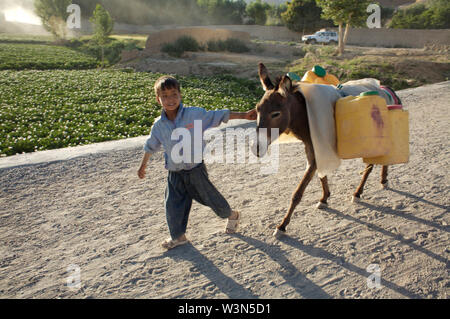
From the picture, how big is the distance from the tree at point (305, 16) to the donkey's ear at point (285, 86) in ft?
164

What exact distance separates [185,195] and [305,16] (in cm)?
5125

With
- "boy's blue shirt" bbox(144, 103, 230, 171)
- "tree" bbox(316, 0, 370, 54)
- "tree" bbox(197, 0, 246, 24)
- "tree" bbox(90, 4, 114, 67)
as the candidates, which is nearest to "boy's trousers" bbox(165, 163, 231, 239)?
"boy's blue shirt" bbox(144, 103, 230, 171)

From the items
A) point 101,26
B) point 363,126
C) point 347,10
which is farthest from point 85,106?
point 101,26

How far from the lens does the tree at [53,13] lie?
172 ft

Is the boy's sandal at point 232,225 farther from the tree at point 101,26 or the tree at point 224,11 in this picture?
the tree at point 224,11

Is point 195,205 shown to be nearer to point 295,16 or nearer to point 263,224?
point 263,224

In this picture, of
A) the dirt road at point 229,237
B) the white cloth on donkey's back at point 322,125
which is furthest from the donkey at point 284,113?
the dirt road at point 229,237

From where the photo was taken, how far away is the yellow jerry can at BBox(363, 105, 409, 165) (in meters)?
3.53

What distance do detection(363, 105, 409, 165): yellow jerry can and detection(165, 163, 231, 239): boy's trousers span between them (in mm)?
1773

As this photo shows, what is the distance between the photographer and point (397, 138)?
3.56m

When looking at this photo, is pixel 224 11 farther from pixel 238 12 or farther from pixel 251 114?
pixel 251 114

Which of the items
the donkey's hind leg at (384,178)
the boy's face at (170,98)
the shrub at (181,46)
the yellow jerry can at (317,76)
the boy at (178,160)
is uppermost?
the shrub at (181,46)

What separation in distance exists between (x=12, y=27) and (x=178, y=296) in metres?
91.4

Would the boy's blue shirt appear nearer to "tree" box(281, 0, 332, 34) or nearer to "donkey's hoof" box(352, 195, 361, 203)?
"donkey's hoof" box(352, 195, 361, 203)
